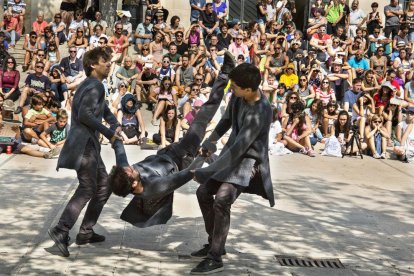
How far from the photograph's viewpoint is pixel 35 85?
1661 centimetres

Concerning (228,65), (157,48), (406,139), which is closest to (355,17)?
(157,48)

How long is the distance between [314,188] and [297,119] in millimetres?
4175

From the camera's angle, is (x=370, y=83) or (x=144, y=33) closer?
(x=370, y=83)

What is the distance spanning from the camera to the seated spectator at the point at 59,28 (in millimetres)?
20484

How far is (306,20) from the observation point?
2417 cm

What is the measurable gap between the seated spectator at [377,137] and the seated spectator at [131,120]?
163 inches

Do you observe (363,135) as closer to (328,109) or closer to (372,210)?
(328,109)

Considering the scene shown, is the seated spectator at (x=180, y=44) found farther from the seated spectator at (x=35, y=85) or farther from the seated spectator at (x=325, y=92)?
the seated spectator at (x=35, y=85)

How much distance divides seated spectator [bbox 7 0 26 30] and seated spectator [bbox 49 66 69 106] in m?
4.67

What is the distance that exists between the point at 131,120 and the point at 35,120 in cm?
175

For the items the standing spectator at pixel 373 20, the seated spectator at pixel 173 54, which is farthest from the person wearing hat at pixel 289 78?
the standing spectator at pixel 373 20

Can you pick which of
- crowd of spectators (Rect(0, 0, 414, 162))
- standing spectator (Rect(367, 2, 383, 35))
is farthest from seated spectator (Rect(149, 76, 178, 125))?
standing spectator (Rect(367, 2, 383, 35))

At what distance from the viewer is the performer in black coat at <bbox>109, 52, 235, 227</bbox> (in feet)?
23.2

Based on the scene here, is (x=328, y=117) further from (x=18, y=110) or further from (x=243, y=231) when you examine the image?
(x=243, y=231)
